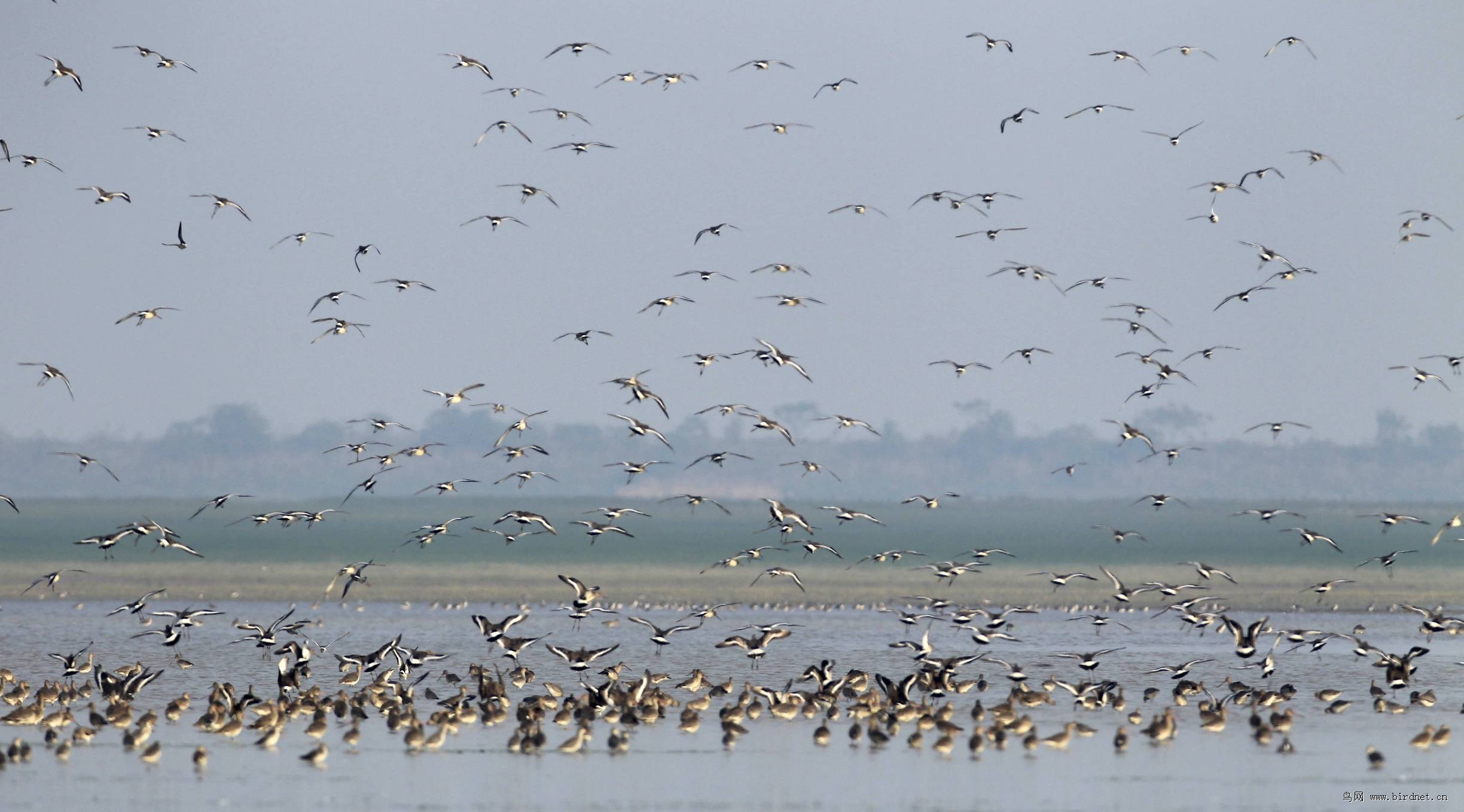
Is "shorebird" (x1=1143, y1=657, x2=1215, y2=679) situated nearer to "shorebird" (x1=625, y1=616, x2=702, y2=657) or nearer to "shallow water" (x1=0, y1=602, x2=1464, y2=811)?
"shallow water" (x1=0, y1=602, x2=1464, y2=811)

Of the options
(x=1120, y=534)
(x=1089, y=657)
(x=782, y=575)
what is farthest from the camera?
(x=782, y=575)

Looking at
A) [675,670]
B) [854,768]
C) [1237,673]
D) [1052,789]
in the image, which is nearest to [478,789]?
[854,768]

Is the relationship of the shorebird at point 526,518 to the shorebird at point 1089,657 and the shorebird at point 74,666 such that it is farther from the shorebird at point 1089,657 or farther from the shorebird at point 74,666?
the shorebird at point 1089,657

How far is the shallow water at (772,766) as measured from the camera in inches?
965

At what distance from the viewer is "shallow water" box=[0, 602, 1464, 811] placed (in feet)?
80.4

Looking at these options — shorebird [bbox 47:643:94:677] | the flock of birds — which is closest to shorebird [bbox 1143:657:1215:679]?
the flock of birds

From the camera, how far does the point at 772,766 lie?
90.5 ft

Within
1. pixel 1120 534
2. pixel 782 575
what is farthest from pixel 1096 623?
pixel 782 575

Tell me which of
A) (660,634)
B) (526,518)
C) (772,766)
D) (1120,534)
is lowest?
(772,766)

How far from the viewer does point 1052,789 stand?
25516 mm

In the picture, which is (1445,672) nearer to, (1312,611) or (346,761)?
(1312,611)

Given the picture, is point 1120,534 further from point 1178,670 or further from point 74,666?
point 74,666

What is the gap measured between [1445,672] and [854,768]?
18.3 metres

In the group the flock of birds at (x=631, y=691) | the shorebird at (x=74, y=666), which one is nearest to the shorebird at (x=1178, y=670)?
the flock of birds at (x=631, y=691)
